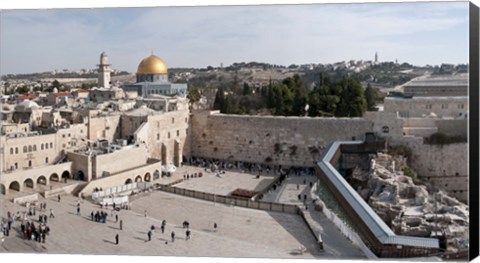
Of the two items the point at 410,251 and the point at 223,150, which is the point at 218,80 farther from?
the point at 410,251

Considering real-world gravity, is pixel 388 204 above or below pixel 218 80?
below

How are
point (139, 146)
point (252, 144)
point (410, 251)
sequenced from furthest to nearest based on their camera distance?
point (252, 144)
point (139, 146)
point (410, 251)

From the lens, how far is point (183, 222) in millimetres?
12023

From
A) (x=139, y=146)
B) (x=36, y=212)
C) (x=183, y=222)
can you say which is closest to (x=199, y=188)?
(x=139, y=146)

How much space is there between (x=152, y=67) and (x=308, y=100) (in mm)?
9925

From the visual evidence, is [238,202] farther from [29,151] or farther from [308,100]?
[308,100]

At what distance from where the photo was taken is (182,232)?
11.3 metres

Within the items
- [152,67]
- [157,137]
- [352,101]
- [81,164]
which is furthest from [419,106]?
[152,67]

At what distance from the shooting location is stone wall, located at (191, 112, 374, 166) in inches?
712

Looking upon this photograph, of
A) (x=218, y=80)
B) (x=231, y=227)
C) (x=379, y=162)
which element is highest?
(x=218, y=80)

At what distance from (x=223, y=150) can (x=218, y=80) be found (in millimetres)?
15304

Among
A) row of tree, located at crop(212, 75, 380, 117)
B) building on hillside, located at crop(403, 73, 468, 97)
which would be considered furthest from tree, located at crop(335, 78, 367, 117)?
building on hillside, located at crop(403, 73, 468, 97)

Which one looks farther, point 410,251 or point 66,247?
point 66,247

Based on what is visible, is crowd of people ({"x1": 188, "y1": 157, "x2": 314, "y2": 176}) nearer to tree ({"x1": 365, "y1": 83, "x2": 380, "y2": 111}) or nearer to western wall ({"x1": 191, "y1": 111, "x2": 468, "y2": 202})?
western wall ({"x1": 191, "y1": 111, "x2": 468, "y2": 202})
